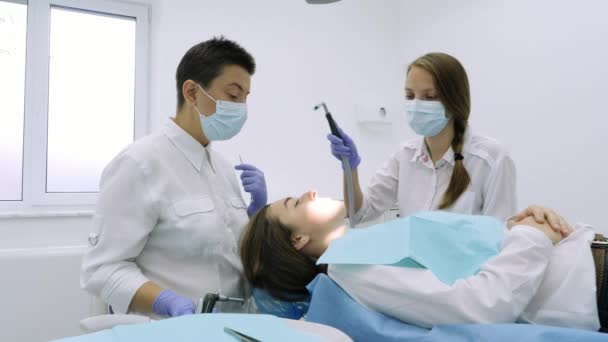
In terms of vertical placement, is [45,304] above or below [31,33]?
below

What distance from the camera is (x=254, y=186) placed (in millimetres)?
1597

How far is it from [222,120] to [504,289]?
0.96m

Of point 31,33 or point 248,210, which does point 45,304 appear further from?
point 31,33

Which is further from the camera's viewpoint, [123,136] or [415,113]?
[123,136]

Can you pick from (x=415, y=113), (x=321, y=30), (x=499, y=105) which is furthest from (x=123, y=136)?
(x=499, y=105)

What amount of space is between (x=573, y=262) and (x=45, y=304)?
2092 millimetres

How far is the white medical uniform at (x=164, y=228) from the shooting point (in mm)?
1195

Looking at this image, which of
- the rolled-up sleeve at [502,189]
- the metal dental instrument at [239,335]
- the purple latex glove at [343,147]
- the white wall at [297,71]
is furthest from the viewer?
the white wall at [297,71]

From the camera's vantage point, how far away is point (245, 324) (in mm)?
710

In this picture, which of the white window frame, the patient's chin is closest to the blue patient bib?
the patient's chin

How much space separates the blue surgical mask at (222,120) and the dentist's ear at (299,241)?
437 mm

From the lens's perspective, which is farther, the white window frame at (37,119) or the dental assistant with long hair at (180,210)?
the white window frame at (37,119)

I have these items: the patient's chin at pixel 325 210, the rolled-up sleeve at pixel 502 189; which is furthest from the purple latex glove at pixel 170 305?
the rolled-up sleeve at pixel 502 189

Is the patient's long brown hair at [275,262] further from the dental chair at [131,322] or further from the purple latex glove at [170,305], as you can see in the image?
the dental chair at [131,322]
